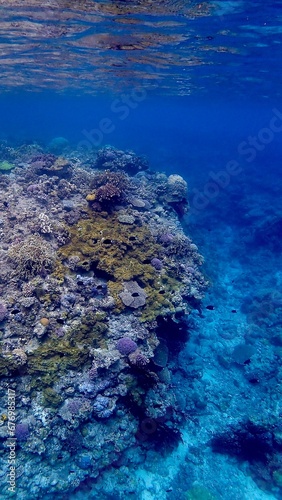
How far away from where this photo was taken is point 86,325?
8875 millimetres

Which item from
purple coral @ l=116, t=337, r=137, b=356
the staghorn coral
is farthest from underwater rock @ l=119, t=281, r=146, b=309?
the staghorn coral

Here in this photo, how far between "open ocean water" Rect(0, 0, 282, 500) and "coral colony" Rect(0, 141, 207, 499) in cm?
5

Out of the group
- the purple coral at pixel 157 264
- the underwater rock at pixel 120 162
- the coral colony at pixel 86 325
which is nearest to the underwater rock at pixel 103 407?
the coral colony at pixel 86 325

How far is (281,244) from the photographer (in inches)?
918

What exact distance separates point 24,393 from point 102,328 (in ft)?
8.37

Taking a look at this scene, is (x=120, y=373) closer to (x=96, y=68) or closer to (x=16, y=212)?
(x=16, y=212)

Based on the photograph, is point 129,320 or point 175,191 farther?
point 175,191

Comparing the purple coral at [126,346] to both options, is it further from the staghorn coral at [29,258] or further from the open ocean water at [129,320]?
the staghorn coral at [29,258]

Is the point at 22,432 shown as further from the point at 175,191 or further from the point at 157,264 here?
the point at 175,191

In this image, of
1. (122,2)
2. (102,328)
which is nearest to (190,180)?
(122,2)

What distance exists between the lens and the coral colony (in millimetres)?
7762

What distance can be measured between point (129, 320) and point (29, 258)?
11.9 ft

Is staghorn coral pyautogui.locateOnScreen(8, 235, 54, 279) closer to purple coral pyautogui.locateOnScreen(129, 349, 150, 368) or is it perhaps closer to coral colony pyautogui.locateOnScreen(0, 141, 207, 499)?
coral colony pyautogui.locateOnScreen(0, 141, 207, 499)

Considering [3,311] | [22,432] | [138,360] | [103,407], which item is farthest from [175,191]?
[22,432]
